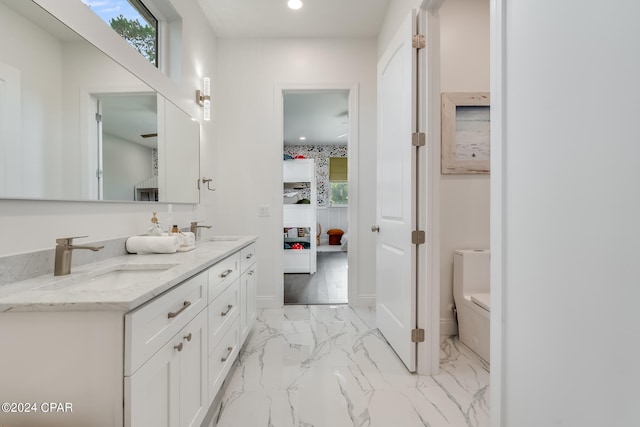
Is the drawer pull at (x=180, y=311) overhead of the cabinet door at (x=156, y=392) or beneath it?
overhead

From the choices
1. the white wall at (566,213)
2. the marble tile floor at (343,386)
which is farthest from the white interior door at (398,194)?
the white wall at (566,213)

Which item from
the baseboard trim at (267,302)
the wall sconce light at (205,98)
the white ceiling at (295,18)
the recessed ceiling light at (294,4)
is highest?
the white ceiling at (295,18)

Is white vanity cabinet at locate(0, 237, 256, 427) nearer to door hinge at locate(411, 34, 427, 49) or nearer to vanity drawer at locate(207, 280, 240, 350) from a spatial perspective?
vanity drawer at locate(207, 280, 240, 350)

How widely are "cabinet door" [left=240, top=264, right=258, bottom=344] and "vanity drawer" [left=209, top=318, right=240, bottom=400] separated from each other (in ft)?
0.42

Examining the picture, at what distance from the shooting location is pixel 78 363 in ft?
2.38

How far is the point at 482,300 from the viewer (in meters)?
1.93

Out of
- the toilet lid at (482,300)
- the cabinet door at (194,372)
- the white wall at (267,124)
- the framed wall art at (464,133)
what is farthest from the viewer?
the white wall at (267,124)

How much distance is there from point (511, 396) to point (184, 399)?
1.15 metres

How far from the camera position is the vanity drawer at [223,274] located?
1372 millimetres

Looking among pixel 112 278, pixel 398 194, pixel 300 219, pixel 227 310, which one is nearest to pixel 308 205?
pixel 300 219

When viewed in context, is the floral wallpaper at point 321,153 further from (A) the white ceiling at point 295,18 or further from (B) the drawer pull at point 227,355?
(B) the drawer pull at point 227,355

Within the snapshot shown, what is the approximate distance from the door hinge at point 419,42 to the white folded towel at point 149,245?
185cm

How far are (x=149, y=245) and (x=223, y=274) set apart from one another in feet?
1.37

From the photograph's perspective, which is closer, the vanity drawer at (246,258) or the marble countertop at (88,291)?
the marble countertop at (88,291)
